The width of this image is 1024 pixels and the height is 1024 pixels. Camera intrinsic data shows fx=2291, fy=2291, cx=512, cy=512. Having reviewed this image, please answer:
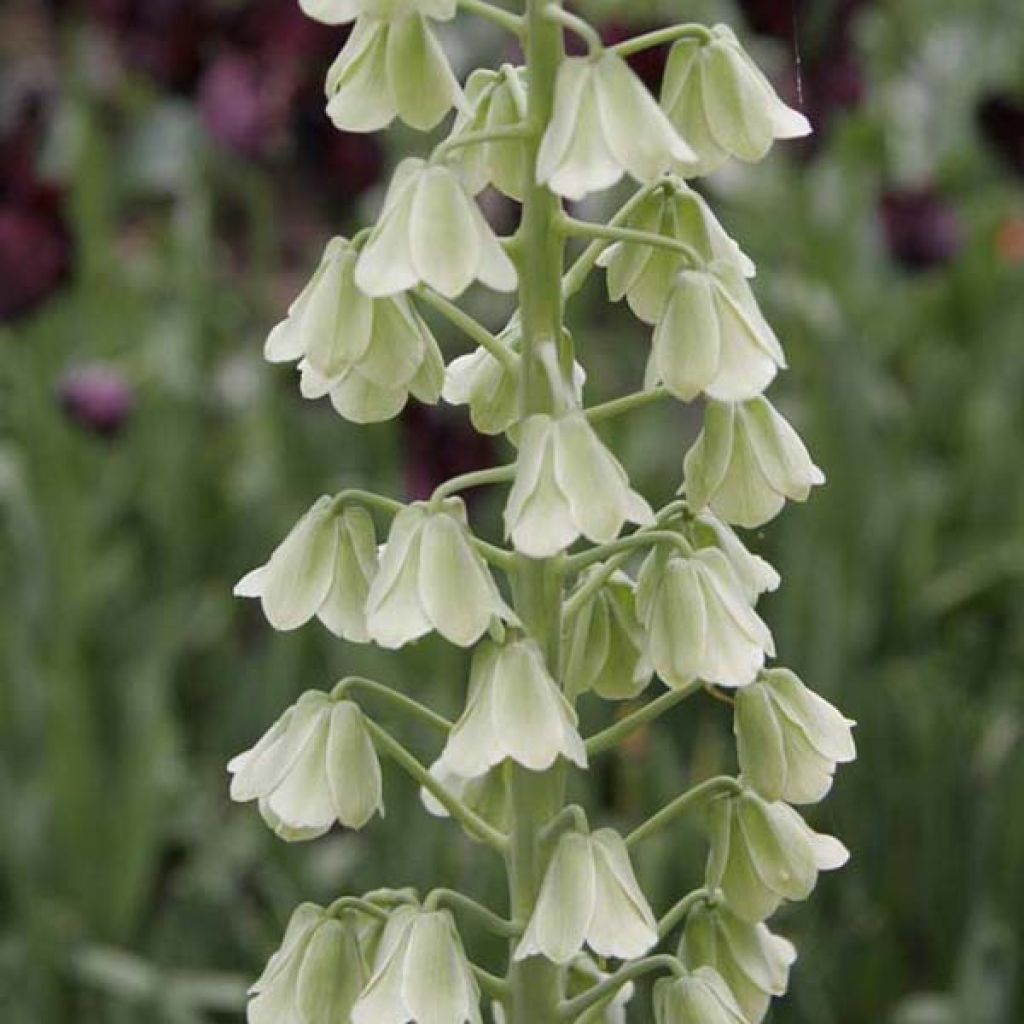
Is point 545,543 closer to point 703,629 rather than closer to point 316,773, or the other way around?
point 703,629

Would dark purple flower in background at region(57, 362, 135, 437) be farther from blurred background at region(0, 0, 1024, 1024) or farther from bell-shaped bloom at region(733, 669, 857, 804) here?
bell-shaped bloom at region(733, 669, 857, 804)

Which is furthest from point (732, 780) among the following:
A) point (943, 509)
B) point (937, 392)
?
point (937, 392)

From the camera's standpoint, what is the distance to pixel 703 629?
50.7 inches

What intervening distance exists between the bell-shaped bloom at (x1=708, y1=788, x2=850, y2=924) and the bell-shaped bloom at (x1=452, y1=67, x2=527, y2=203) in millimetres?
396

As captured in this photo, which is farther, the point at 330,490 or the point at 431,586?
the point at 330,490

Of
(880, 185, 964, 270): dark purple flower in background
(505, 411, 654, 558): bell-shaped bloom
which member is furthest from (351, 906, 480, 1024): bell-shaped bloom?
(880, 185, 964, 270): dark purple flower in background

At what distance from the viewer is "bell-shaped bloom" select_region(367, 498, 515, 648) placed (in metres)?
1.27

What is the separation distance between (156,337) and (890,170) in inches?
78.6

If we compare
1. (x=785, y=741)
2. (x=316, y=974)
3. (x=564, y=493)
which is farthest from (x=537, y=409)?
(x=316, y=974)

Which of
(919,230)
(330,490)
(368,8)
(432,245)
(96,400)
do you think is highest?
(368,8)

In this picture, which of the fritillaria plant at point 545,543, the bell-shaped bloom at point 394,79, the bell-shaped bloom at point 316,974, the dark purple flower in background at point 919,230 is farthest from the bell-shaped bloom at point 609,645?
the dark purple flower in background at point 919,230

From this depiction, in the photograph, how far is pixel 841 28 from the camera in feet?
15.2

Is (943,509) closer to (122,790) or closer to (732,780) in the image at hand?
(122,790)

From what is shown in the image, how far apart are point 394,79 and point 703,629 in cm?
35
